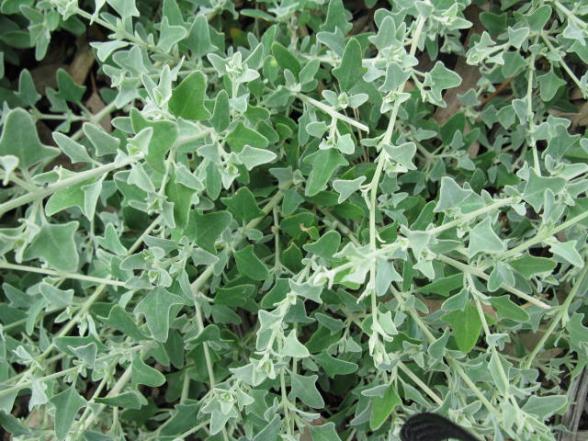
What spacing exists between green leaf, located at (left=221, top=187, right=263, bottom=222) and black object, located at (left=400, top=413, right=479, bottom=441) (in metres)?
0.54

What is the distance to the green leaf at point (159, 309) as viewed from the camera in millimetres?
1211

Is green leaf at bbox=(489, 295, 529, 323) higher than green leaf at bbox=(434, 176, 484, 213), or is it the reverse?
green leaf at bbox=(434, 176, 484, 213)

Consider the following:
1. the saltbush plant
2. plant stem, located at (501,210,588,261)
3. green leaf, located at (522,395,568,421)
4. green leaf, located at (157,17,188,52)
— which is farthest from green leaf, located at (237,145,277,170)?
green leaf, located at (522,395,568,421)

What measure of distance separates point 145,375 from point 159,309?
15 centimetres

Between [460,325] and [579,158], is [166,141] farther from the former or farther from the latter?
[579,158]

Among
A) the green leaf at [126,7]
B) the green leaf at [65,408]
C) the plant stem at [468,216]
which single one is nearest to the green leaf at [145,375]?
the green leaf at [65,408]

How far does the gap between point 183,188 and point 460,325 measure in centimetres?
58

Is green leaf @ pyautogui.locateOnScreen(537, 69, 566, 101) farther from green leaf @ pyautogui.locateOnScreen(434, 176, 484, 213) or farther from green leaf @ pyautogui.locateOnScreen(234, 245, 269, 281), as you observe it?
green leaf @ pyautogui.locateOnScreen(234, 245, 269, 281)

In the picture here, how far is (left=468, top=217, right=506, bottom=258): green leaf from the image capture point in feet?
3.52

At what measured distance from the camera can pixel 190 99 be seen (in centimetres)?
108

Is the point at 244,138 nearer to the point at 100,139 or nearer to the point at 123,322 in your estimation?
the point at 100,139

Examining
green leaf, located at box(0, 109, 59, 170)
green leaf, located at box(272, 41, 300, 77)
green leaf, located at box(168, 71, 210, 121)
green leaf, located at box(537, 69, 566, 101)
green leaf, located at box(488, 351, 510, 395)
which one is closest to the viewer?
green leaf, located at box(0, 109, 59, 170)

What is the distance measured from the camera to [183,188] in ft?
3.59

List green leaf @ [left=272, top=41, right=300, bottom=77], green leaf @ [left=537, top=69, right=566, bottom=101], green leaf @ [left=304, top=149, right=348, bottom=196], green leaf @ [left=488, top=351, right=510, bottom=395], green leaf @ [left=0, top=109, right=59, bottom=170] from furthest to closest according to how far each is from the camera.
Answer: green leaf @ [left=537, top=69, right=566, bottom=101]
green leaf @ [left=272, top=41, right=300, bottom=77]
green leaf @ [left=304, top=149, right=348, bottom=196]
green leaf @ [left=488, top=351, right=510, bottom=395]
green leaf @ [left=0, top=109, right=59, bottom=170]
